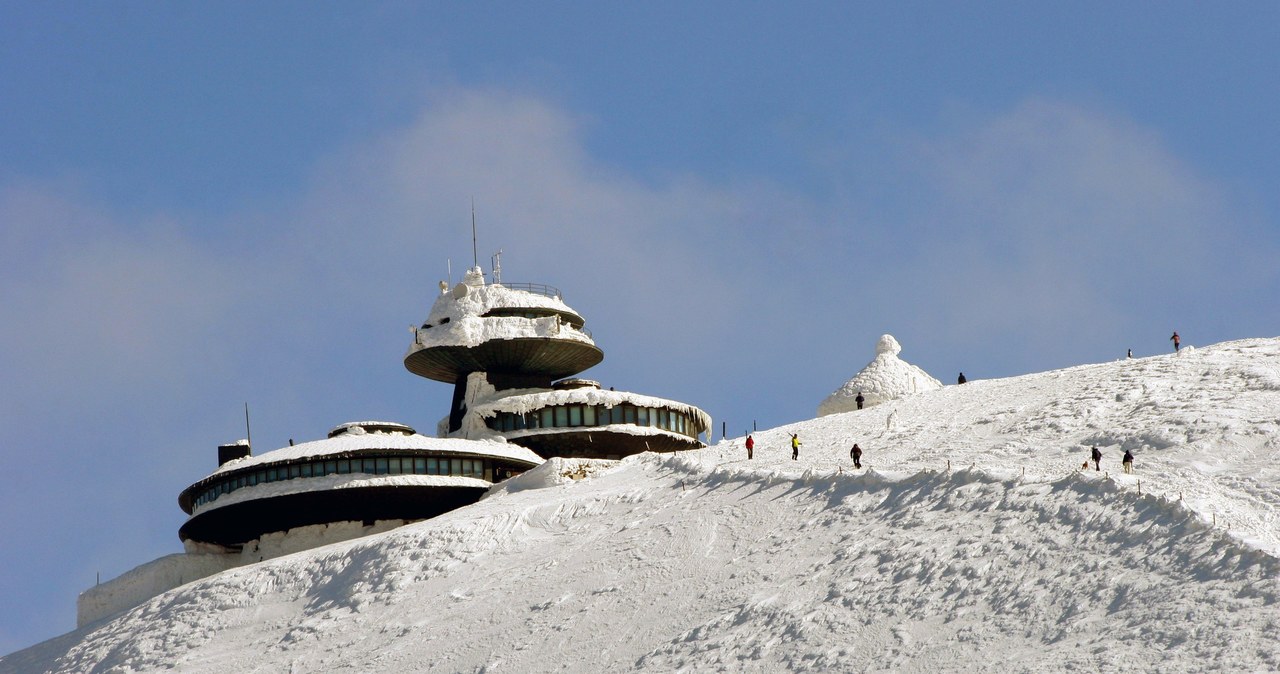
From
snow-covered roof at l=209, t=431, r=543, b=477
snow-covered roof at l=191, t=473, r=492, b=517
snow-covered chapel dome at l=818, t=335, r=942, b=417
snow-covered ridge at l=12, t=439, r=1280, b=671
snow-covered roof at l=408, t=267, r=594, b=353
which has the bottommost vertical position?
snow-covered ridge at l=12, t=439, r=1280, b=671

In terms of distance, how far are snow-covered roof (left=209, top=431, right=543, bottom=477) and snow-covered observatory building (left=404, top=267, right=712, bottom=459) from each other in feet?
13.0

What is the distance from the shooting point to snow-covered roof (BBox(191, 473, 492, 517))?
61.8 metres

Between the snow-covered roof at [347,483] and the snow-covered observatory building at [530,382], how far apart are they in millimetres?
6602

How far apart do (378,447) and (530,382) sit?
1325 cm

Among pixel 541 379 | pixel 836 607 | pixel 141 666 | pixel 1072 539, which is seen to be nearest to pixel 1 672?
pixel 141 666

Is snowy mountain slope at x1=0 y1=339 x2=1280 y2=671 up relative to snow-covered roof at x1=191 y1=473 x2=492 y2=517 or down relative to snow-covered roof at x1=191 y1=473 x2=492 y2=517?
down

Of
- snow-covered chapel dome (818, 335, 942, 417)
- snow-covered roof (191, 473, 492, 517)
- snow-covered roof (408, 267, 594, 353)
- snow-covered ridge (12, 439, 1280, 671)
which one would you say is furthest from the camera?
snow-covered roof (408, 267, 594, 353)

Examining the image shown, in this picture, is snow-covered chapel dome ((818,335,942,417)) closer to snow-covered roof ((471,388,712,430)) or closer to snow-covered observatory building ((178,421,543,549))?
snow-covered roof ((471,388,712,430))

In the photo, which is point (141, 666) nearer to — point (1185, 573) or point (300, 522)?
point (300, 522)

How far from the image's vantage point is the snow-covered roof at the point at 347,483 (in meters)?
61.8

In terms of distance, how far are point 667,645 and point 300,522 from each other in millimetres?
25563

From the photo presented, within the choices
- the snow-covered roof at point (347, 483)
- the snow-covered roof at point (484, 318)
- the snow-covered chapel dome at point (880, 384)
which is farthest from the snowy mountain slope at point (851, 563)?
the snow-covered roof at point (484, 318)

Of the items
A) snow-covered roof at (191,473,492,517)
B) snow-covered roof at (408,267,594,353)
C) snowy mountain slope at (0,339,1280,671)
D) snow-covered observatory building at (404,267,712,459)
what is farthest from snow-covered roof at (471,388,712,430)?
snowy mountain slope at (0,339,1280,671)

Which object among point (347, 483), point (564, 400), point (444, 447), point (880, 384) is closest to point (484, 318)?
point (564, 400)
